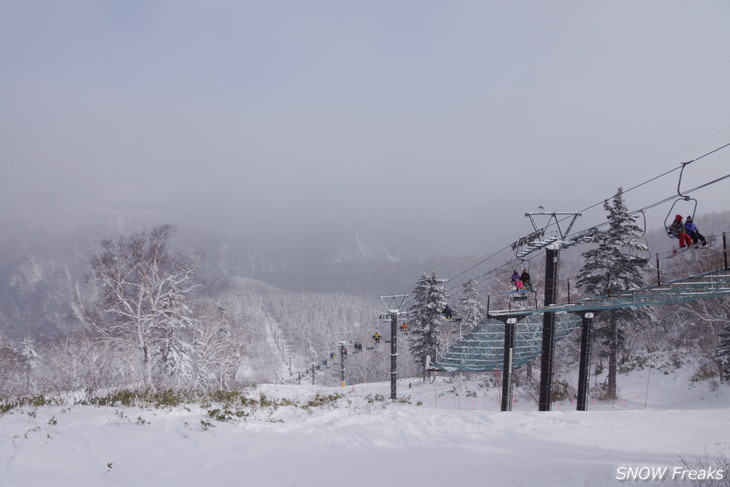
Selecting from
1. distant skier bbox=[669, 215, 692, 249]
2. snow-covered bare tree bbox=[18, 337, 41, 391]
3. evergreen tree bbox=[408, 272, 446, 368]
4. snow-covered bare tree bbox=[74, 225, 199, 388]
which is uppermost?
distant skier bbox=[669, 215, 692, 249]

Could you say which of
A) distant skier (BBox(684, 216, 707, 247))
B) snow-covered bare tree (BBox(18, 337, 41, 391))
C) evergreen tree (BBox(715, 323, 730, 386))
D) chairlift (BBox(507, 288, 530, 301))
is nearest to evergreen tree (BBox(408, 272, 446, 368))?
evergreen tree (BBox(715, 323, 730, 386))

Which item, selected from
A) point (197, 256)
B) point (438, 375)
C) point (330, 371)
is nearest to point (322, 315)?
point (330, 371)

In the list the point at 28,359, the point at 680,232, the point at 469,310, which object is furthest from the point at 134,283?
the point at 28,359

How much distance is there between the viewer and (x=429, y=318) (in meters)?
41.5

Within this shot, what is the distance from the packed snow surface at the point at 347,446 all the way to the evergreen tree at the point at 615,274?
13.6 metres

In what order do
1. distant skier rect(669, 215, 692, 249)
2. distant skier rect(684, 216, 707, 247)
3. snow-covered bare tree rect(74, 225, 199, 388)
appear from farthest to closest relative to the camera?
snow-covered bare tree rect(74, 225, 199, 388)
distant skier rect(669, 215, 692, 249)
distant skier rect(684, 216, 707, 247)

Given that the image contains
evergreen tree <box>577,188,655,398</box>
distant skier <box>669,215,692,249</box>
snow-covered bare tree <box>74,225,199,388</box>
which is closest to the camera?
distant skier <box>669,215,692,249</box>

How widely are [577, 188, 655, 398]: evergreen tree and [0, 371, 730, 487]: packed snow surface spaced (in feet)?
44.5

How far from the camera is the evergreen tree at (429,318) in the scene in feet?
134

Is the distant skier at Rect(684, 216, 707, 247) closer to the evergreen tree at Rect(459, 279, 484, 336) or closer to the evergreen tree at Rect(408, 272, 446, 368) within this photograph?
the evergreen tree at Rect(408, 272, 446, 368)

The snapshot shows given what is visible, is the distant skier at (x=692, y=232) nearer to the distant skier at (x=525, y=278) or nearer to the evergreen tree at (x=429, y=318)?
the distant skier at (x=525, y=278)

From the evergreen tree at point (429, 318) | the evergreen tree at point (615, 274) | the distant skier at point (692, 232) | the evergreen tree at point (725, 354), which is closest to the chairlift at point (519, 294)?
the distant skier at point (692, 232)

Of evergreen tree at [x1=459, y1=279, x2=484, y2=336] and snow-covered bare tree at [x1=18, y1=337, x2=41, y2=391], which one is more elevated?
evergreen tree at [x1=459, y1=279, x2=484, y2=336]

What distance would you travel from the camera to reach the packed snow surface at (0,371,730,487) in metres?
5.86
